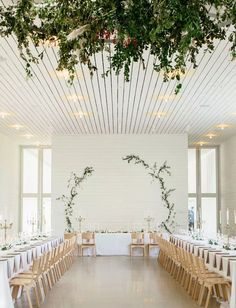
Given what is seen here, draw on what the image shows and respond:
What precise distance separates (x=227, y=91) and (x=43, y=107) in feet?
16.1

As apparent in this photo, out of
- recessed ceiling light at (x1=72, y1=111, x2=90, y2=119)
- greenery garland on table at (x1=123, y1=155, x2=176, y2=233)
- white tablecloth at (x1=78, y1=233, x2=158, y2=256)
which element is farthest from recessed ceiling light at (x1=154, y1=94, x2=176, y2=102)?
greenery garland on table at (x1=123, y1=155, x2=176, y2=233)

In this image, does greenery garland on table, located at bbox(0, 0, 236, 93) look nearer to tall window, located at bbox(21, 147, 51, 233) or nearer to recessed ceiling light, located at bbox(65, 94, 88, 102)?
recessed ceiling light, located at bbox(65, 94, 88, 102)

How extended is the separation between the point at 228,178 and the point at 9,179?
8.91 m

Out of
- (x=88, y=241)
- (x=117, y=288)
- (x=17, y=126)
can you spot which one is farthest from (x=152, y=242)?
(x=117, y=288)

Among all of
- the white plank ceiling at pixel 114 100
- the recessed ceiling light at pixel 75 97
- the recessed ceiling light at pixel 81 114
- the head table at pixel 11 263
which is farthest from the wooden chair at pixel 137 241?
the recessed ceiling light at pixel 75 97

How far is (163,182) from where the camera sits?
19266 mm

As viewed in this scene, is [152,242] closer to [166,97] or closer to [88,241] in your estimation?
[88,241]

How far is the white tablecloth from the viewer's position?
57.9 feet

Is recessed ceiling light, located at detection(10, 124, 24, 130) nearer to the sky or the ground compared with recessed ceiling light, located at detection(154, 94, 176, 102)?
nearer to the sky

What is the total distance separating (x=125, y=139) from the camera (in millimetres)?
19781

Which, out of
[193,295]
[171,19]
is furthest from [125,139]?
[171,19]

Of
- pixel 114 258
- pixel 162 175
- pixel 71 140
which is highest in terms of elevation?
pixel 71 140

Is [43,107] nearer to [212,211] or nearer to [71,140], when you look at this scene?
[71,140]

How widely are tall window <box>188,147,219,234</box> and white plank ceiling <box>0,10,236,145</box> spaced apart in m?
4.28
